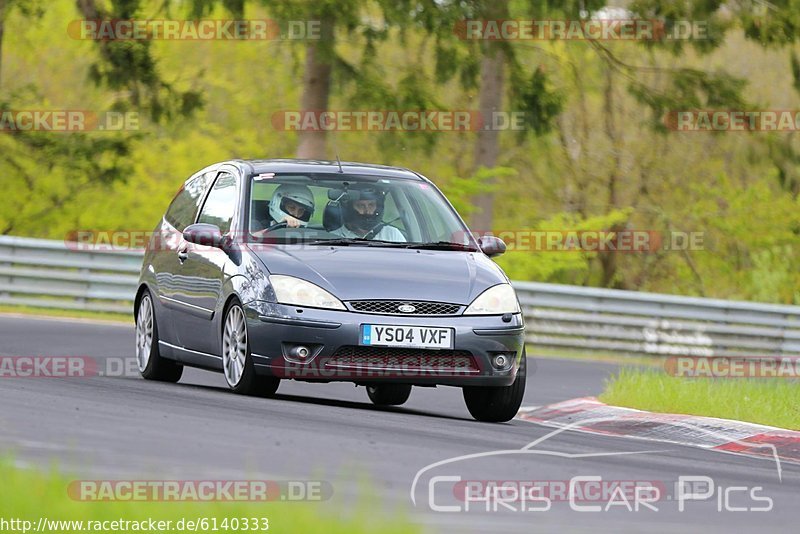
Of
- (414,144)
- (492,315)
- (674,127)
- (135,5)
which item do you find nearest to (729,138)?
(674,127)

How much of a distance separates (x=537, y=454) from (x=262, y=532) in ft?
10.9

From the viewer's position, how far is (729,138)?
124ft

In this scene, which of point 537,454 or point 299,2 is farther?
point 299,2

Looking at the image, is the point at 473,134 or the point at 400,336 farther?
the point at 473,134

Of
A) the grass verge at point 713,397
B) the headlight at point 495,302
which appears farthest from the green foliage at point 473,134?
the headlight at point 495,302

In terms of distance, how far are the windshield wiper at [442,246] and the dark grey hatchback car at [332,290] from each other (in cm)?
1

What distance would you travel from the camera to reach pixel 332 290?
33.5ft

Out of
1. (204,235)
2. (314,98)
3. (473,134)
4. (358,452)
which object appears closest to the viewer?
(358,452)

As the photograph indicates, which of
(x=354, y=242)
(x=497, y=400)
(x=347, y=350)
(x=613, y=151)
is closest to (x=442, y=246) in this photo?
(x=354, y=242)

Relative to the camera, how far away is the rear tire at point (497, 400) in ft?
35.8

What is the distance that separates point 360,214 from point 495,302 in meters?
1.31

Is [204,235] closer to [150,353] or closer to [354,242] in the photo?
[354,242]

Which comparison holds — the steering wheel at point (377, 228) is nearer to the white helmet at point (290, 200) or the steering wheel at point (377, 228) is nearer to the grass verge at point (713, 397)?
the white helmet at point (290, 200)

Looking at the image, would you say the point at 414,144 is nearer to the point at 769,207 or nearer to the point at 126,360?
the point at 769,207
